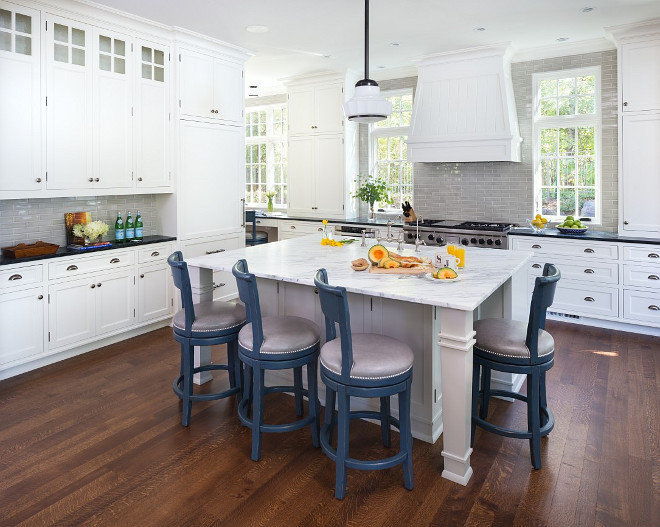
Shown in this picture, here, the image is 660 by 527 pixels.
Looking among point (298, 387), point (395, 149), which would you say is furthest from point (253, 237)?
point (298, 387)

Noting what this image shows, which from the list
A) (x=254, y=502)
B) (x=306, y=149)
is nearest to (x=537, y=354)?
(x=254, y=502)

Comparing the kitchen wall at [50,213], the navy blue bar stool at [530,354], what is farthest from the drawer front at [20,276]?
the navy blue bar stool at [530,354]

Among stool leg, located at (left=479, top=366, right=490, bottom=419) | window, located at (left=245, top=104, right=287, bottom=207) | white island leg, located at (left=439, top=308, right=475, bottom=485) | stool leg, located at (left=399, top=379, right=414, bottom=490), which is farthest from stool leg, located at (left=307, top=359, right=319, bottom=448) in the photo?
window, located at (left=245, top=104, right=287, bottom=207)

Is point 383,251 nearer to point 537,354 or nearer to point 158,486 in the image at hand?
point 537,354

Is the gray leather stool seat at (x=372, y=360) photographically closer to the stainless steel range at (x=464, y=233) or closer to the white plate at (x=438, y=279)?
the white plate at (x=438, y=279)

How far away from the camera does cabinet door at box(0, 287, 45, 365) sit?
149 inches

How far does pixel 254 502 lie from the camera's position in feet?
7.69

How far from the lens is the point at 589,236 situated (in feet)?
16.9

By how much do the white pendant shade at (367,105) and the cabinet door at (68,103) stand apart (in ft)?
8.10

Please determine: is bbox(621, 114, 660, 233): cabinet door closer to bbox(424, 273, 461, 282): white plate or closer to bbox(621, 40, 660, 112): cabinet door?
bbox(621, 40, 660, 112): cabinet door

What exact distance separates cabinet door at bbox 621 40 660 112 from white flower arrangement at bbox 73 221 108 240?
206 inches

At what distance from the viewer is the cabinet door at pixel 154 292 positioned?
16.0 ft

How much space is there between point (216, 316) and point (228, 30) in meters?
3.36

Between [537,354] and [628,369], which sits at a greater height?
[537,354]
